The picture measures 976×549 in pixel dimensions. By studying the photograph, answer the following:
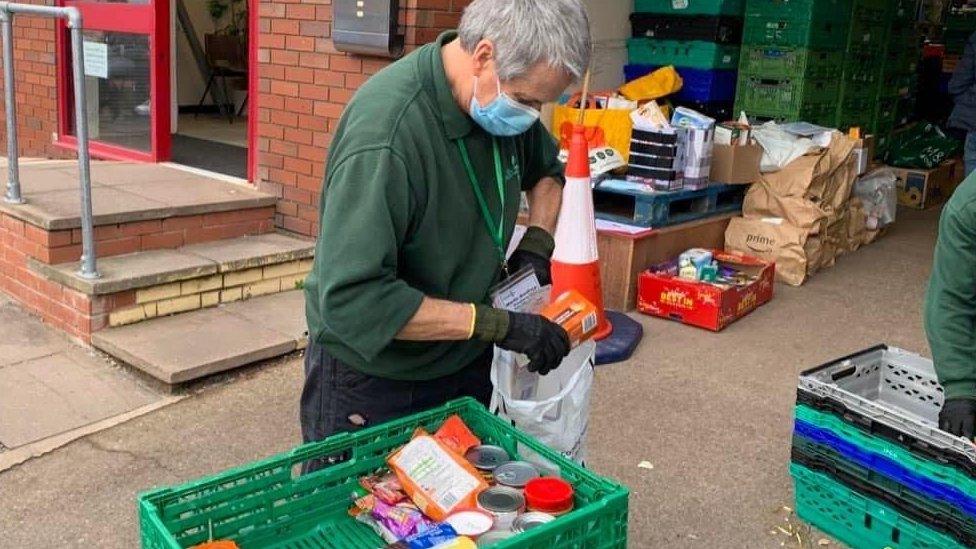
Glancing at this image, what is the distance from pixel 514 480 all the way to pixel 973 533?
1.67 metres

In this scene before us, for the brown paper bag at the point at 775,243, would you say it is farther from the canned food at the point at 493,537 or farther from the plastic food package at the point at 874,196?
the canned food at the point at 493,537

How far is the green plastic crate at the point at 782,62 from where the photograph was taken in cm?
702

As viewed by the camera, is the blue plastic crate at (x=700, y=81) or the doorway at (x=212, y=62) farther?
the doorway at (x=212, y=62)

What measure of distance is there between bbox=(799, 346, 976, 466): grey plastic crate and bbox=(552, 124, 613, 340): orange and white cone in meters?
1.44

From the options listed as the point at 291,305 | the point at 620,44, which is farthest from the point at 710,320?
the point at 620,44

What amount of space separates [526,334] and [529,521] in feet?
1.51

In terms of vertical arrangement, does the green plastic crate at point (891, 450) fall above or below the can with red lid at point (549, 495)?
below

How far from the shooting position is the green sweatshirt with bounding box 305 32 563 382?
6.09 feet

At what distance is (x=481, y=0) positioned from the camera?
2.00 metres

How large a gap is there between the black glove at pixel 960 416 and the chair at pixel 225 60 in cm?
871

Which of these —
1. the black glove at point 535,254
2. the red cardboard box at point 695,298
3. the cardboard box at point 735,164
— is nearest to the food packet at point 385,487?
the black glove at point 535,254

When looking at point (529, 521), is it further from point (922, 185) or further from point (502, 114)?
point (922, 185)

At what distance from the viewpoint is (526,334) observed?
81.0 inches

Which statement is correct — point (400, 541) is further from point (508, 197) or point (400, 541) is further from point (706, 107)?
point (706, 107)
